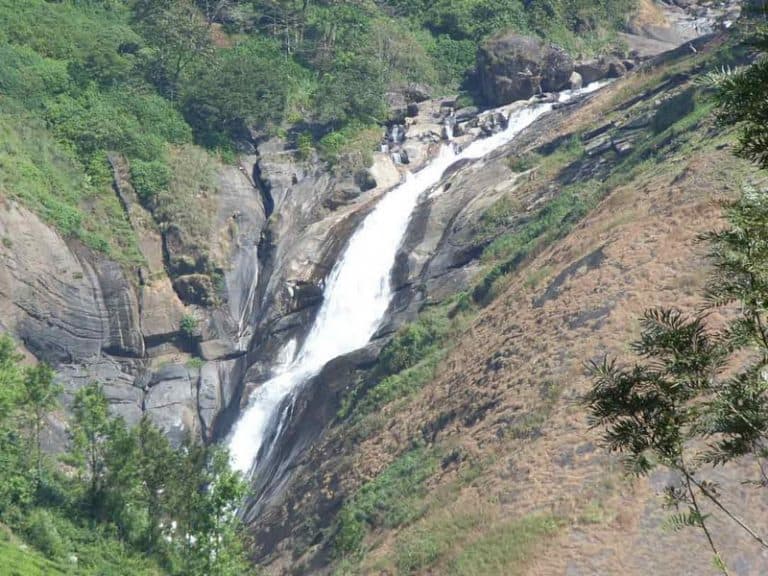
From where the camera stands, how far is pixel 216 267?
48594 millimetres

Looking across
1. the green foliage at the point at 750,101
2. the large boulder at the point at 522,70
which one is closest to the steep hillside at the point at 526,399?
the green foliage at the point at 750,101

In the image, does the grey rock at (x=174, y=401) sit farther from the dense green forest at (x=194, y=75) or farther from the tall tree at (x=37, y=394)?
the tall tree at (x=37, y=394)

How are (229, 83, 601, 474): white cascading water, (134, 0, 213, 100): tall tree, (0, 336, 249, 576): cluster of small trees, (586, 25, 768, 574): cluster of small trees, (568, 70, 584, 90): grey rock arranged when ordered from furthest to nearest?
(568, 70, 584, 90): grey rock
(134, 0, 213, 100): tall tree
(229, 83, 601, 474): white cascading water
(0, 336, 249, 576): cluster of small trees
(586, 25, 768, 574): cluster of small trees

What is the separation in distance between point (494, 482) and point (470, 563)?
2559mm

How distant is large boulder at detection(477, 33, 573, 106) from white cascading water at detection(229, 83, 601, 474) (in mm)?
14368

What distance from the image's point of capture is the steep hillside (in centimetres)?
2066

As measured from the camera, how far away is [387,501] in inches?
1029

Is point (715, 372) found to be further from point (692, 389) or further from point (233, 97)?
point (233, 97)

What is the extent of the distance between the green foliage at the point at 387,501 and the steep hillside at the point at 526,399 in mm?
55

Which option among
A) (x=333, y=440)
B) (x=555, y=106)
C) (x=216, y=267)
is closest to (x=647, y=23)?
(x=555, y=106)

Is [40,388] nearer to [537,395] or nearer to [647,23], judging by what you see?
[537,395]

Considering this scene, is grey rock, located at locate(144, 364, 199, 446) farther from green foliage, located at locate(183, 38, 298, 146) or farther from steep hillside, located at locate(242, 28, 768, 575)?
green foliage, located at locate(183, 38, 298, 146)

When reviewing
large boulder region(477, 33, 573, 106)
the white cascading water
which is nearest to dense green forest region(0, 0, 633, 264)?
large boulder region(477, 33, 573, 106)

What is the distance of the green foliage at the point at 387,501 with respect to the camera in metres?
25.3
